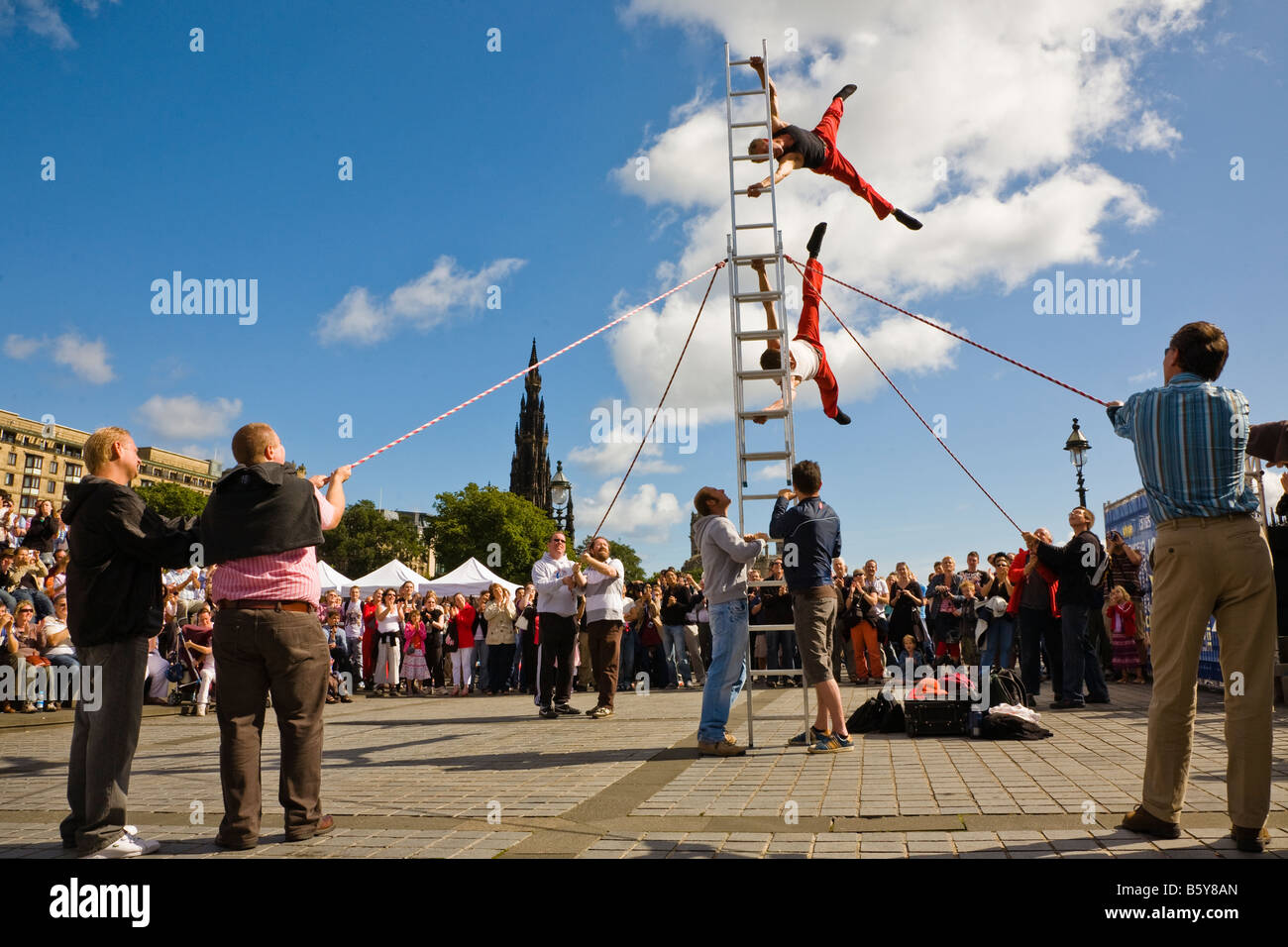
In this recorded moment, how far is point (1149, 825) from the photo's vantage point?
158 inches

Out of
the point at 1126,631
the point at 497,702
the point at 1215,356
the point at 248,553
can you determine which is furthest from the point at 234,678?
the point at 1126,631

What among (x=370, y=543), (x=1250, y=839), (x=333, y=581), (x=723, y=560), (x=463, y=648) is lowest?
(x=463, y=648)

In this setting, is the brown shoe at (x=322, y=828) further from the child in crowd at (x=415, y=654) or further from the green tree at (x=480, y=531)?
the green tree at (x=480, y=531)

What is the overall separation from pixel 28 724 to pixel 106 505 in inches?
357

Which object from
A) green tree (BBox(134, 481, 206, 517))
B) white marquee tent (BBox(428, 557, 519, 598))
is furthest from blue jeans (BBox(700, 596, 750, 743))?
green tree (BBox(134, 481, 206, 517))

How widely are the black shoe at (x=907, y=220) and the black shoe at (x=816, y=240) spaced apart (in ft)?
2.69

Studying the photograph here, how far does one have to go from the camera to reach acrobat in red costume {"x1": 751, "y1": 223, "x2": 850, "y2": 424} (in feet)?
27.1

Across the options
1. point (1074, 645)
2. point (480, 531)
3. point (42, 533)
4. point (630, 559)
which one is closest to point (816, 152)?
point (1074, 645)

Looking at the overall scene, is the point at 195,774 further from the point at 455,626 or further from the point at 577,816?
the point at 455,626

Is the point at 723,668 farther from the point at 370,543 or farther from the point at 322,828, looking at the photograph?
the point at 370,543

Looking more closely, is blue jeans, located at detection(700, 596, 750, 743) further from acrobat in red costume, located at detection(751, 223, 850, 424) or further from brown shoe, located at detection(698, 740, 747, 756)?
acrobat in red costume, located at detection(751, 223, 850, 424)

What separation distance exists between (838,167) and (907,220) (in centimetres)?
89

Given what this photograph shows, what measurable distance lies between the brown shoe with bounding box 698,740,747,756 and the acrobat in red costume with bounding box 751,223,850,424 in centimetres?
285

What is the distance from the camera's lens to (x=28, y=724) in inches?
446
